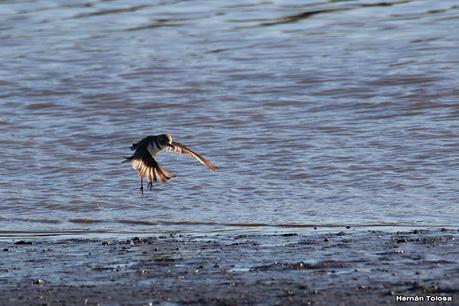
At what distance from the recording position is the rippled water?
8445 millimetres

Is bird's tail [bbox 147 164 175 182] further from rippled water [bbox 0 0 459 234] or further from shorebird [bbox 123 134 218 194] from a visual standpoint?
rippled water [bbox 0 0 459 234]

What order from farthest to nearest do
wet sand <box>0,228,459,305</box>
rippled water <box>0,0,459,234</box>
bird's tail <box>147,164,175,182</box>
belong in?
rippled water <box>0,0,459,234</box> < bird's tail <box>147,164,175,182</box> < wet sand <box>0,228,459,305</box>

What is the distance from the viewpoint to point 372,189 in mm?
8797

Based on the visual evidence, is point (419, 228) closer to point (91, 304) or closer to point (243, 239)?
point (243, 239)

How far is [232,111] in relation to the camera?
39.2 feet

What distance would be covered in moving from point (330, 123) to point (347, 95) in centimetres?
136

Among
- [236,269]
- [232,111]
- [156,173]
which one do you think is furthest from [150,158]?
[232,111]

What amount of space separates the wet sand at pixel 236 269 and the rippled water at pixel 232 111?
0.82 m

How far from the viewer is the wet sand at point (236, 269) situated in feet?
17.7

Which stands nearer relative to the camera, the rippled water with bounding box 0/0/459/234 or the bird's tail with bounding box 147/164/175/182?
the bird's tail with bounding box 147/164/175/182

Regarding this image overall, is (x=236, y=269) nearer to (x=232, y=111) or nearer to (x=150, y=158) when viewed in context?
(x=150, y=158)

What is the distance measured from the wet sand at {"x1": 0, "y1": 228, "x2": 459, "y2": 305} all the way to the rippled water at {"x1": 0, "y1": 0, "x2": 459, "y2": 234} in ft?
2.69

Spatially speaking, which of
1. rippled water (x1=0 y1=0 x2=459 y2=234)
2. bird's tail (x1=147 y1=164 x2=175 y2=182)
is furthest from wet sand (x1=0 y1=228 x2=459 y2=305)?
rippled water (x1=0 y1=0 x2=459 y2=234)

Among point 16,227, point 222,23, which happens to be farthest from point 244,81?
point 16,227
